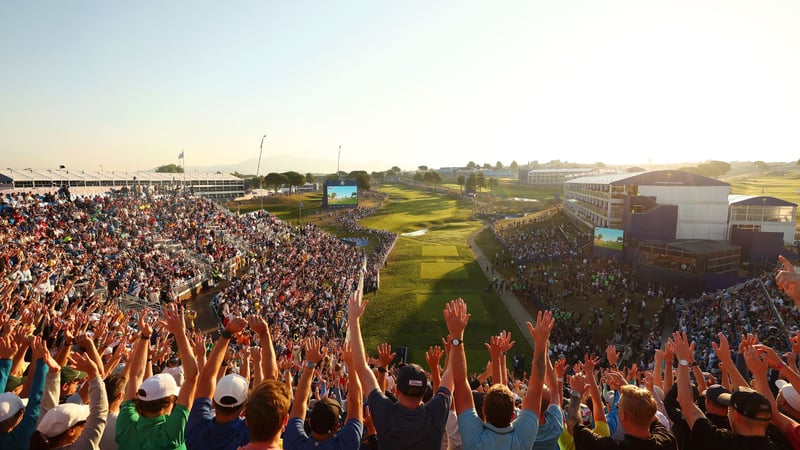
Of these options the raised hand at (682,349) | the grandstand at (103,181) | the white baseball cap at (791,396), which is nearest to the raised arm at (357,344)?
the raised hand at (682,349)

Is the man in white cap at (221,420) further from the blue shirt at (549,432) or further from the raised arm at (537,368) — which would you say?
the blue shirt at (549,432)

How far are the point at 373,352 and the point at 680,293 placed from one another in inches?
753

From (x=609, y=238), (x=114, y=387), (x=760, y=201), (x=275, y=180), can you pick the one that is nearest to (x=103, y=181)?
(x=275, y=180)

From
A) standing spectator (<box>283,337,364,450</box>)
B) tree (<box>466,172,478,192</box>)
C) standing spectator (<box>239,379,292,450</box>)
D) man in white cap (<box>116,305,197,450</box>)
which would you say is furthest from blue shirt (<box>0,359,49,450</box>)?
tree (<box>466,172,478,192</box>)

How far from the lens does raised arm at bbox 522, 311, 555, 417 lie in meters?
3.16

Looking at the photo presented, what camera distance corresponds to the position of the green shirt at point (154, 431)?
319cm

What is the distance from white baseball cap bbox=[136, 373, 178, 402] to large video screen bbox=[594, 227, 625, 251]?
33041mm

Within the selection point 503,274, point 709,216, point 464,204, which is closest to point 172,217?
point 503,274

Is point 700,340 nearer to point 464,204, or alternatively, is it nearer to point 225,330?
point 225,330

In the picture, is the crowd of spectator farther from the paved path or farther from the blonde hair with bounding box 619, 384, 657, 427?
the paved path

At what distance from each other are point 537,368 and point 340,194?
191 ft

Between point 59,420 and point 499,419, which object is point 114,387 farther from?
point 499,419

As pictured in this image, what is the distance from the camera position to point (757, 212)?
31.1 metres

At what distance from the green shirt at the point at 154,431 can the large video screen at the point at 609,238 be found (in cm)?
3305
